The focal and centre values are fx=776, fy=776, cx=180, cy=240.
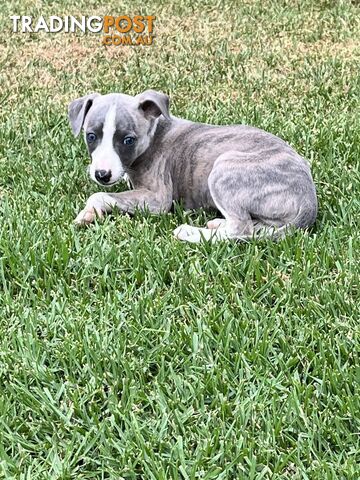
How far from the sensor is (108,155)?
487 cm

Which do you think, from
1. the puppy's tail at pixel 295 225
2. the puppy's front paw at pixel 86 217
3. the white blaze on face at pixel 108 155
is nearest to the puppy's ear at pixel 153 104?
the white blaze on face at pixel 108 155

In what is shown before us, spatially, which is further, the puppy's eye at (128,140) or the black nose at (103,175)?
the puppy's eye at (128,140)

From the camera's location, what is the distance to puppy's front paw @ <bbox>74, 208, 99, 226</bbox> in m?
4.90

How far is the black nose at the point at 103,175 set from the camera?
15.8 ft

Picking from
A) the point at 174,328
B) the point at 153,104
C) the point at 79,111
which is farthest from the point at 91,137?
the point at 174,328

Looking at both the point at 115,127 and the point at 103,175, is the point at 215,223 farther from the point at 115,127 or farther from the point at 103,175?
the point at 115,127

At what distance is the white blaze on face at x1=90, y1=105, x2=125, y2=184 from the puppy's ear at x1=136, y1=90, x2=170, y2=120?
25 cm

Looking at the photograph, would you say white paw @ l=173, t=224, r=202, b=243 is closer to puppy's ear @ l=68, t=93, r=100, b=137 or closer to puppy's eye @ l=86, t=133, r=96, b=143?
puppy's eye @ l=86, t=133, r=96, b=143

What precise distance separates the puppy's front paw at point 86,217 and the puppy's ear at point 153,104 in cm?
78

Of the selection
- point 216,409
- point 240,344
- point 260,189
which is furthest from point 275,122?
point 216,409

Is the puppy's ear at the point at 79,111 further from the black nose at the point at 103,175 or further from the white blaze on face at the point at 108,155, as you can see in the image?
the black nose at the point at 103,175

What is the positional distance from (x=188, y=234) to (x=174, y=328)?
958 millimetres

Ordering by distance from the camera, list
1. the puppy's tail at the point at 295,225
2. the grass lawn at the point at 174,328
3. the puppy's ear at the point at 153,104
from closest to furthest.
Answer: the grass lawn at the point at 174,328 → the puppy's tail at the point at 295,225 → the puppy's ear at the point at 153,104

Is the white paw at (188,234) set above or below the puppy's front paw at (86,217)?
above
